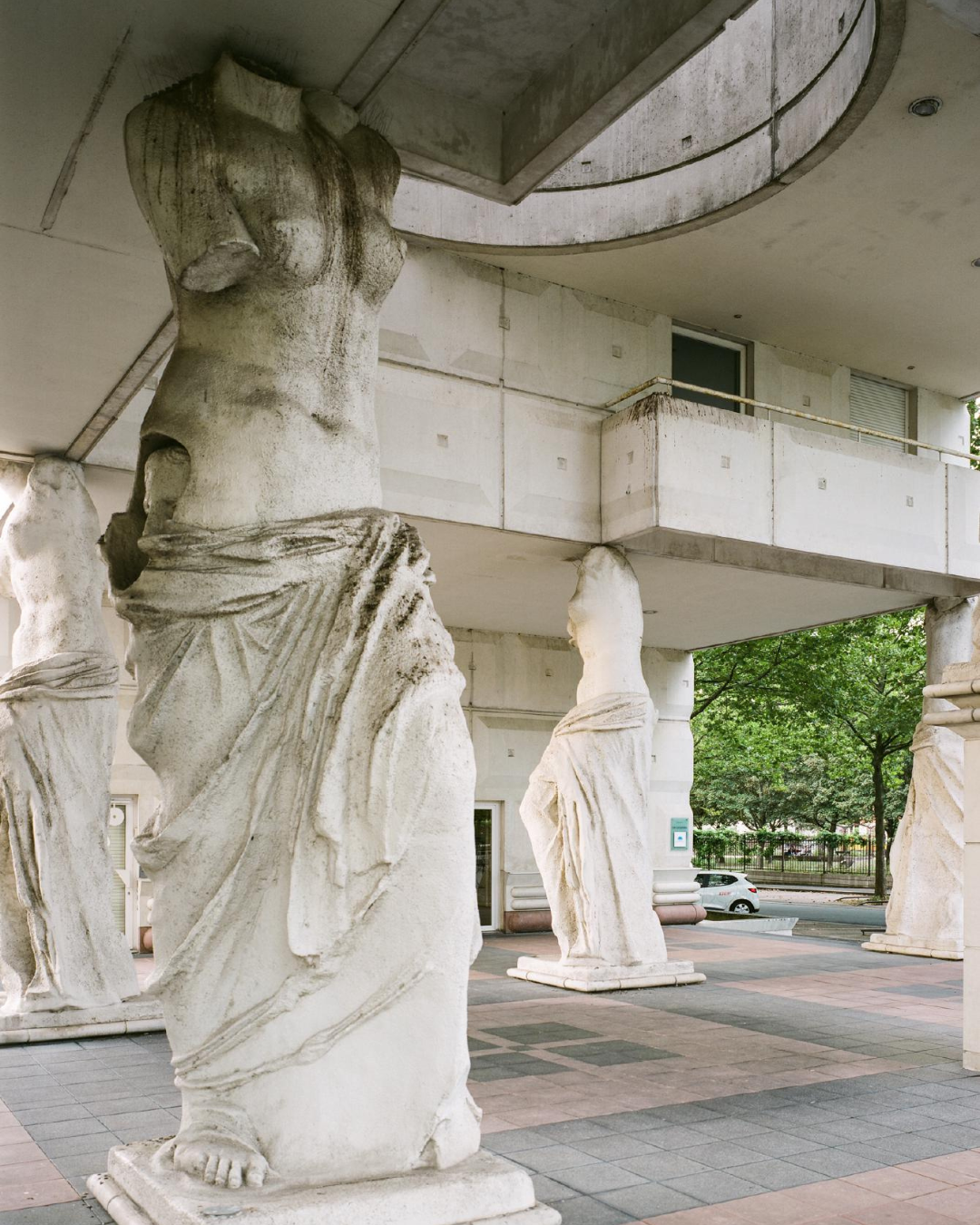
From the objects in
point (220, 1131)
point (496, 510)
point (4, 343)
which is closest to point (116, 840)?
point (496, 510)

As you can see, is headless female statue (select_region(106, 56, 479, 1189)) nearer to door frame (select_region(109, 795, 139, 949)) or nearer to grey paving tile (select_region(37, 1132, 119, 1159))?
grey paving tile (select_region(37, 1132, 119, 1159))

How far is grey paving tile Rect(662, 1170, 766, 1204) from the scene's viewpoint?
16.5ft

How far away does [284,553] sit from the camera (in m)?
4.14

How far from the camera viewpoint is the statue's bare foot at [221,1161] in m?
3.73

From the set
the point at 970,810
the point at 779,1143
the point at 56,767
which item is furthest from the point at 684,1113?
the point at 56,767

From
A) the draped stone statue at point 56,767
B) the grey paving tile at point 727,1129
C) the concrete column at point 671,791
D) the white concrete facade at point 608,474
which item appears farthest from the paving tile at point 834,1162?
the concrete column at point 671,791

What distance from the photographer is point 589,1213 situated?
15.7 feet

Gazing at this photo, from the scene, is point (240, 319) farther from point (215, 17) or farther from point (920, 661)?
point (920, 661)

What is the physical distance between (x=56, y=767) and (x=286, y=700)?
5200 millimetres

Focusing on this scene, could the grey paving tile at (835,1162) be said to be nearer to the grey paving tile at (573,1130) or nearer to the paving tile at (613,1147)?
the paving tile at (613,1147)

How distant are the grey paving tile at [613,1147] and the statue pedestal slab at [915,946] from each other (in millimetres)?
9935

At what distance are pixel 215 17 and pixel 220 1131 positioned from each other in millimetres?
3895

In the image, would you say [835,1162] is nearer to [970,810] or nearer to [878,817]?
[970,810]

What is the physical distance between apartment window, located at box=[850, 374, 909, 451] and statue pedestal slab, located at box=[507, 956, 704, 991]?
301 inches
